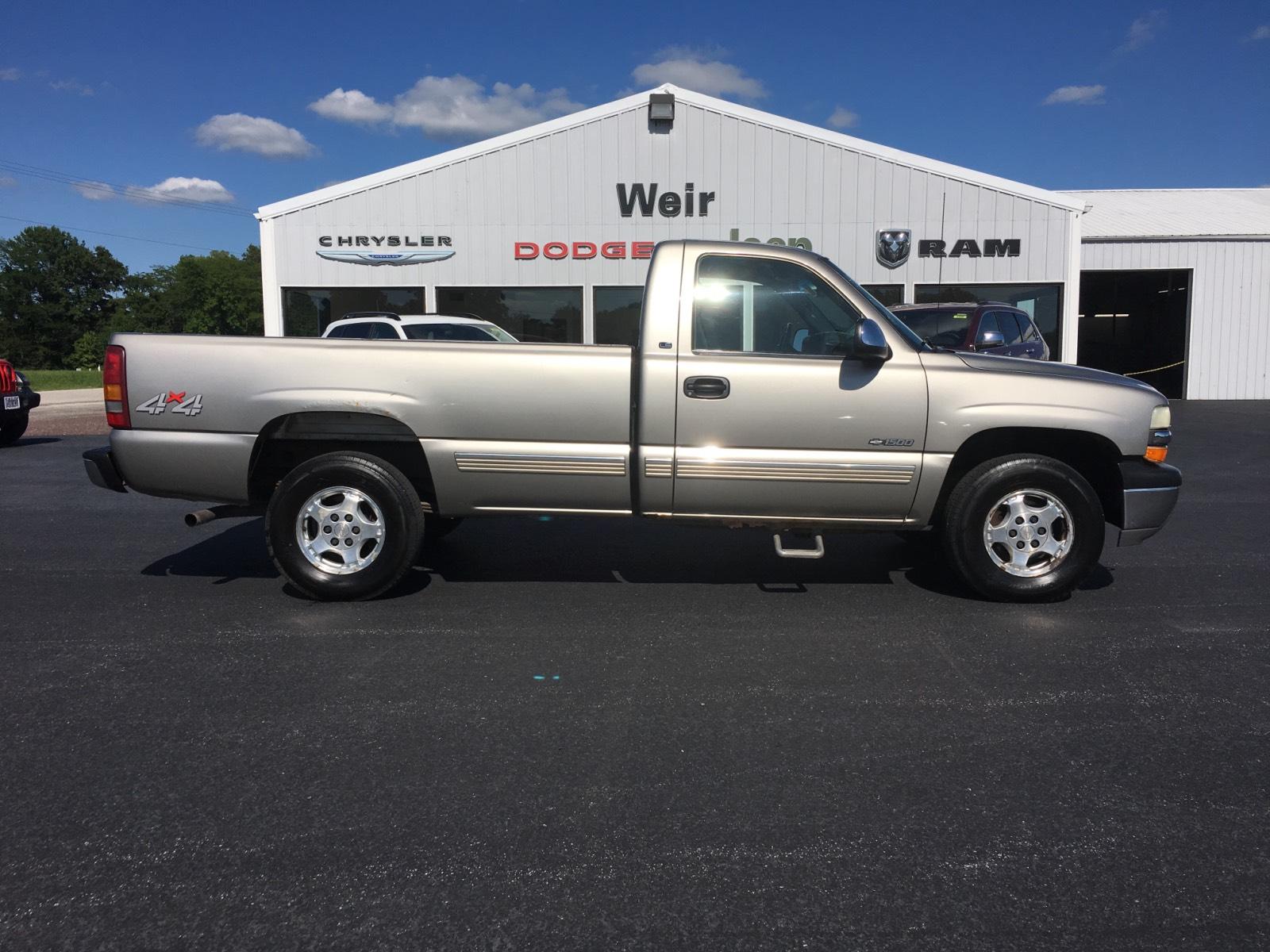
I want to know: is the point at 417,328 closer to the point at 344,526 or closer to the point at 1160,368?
the point at 344,526

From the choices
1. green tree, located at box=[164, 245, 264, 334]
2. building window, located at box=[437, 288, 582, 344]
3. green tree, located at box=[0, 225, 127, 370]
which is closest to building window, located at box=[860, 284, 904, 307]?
building window, located at box=[437, 288, 582, 344]

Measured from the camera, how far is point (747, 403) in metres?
5.11

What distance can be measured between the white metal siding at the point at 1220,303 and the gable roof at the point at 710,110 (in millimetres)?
4417

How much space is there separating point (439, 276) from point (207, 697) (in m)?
18.0

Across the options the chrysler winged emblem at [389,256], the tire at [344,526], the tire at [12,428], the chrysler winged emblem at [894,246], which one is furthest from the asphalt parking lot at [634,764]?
the chrysler winged emblem at [389,256]

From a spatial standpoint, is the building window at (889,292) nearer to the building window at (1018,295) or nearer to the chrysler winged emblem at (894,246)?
the building window at (1018,295)

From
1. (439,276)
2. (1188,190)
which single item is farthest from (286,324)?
(1188,190)

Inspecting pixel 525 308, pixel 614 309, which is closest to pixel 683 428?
pixel 614 309

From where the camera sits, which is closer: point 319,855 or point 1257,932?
point 1257,932

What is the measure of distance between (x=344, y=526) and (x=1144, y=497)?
14.3ft

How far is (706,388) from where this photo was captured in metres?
5.09

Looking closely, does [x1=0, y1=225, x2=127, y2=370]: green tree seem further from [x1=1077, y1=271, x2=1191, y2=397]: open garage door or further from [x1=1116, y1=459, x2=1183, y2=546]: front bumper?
[x1=1116, y1=459, x2=1183, y2=546]: front bumper

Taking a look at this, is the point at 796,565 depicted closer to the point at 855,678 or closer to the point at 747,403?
the point at 747,403

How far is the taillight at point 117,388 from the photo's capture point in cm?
517
